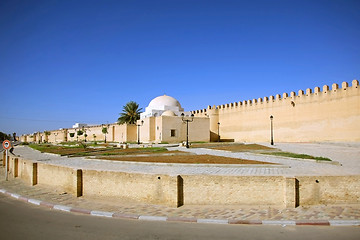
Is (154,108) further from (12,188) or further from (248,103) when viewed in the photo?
(12,188)

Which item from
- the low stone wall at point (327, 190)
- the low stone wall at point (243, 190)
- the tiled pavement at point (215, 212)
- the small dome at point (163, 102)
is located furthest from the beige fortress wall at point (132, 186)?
the small dome at point (163, 102)

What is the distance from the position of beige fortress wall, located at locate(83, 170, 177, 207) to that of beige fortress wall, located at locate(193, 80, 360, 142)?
21.9 metres

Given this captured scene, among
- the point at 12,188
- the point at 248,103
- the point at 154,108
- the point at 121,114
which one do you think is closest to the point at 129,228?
the point at 12,188

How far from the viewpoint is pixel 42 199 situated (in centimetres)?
741

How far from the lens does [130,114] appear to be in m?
45.2

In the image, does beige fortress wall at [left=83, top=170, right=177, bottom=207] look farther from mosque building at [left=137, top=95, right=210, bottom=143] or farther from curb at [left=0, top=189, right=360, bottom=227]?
mosque building at [left=137, top=95, right=210, bottom=143]

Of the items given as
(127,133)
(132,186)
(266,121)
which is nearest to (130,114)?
(127,133)

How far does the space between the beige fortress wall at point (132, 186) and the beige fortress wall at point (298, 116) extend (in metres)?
21.9

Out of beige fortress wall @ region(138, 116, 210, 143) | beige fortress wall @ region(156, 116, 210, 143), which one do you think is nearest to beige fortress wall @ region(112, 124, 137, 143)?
beige fortress wall @ region(138, 116, 210, 143)

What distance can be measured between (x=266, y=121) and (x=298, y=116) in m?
4.23

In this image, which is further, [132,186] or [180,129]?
[180,129]

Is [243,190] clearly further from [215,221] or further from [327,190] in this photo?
[327,190]

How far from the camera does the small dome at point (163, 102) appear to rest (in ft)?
141

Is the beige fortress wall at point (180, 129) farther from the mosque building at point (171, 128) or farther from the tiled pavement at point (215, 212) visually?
the tiled pavement at point (215, 212)
